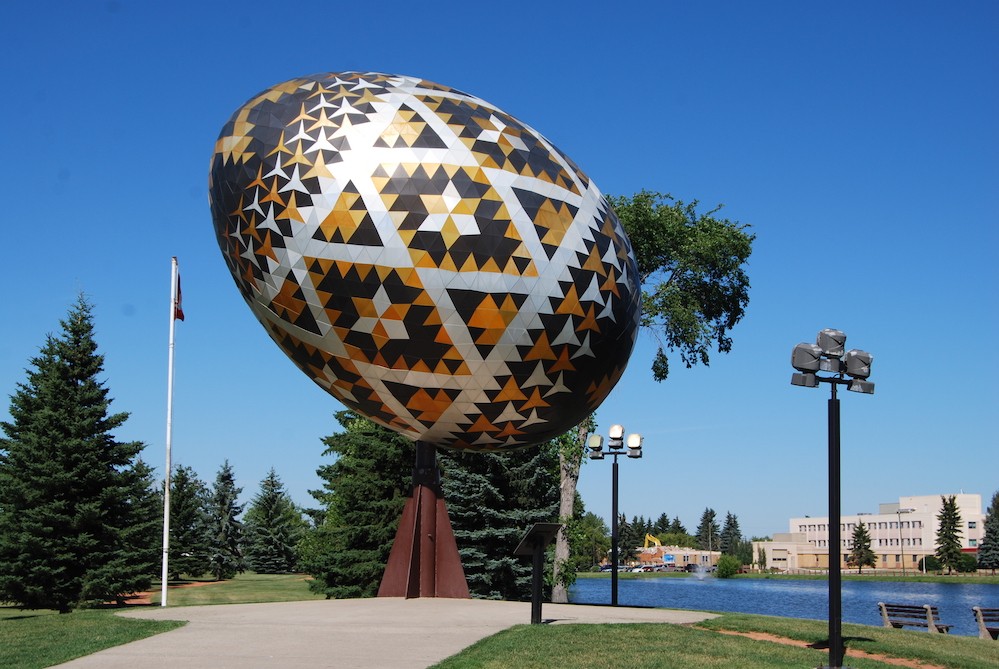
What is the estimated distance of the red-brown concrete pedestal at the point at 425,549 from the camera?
22844 mm

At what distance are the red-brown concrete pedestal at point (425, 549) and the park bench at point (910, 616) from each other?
10.1 metres

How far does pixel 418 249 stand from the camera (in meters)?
19.3

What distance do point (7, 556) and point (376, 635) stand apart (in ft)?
68.5

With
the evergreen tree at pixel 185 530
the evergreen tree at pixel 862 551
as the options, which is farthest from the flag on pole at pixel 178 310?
the evergreen tree at pixel 862 551

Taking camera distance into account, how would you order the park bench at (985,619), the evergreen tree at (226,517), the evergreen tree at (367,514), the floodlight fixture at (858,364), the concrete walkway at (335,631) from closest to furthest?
the concrete walkway at (335,631) < the floodlight fixture at (858,364) < the park bench at (985,619) < the evergreen tree at (367,514) < the evergreen tree at (226,517)

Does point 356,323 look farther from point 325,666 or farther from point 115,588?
point 115,588

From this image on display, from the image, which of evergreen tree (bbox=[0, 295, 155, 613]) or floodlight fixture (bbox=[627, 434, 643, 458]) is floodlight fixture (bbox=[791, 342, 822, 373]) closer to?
floodlight fixture (bbox=[627, 434, 643, 458])

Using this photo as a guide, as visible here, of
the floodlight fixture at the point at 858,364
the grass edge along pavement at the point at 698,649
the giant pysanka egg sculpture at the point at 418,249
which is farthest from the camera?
the giant pysanka egg sculpture at the point at 418,249

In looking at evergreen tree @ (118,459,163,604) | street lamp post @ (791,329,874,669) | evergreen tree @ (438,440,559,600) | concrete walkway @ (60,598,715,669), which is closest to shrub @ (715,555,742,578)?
evergreen tree @ (438,440,559,600)

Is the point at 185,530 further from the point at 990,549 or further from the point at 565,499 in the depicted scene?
the point at 990,549

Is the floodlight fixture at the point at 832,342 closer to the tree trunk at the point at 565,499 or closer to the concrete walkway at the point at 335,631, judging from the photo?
the concrete walkway at the point at 335,631

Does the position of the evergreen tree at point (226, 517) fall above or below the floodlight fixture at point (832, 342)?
below

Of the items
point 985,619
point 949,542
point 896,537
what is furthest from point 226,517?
point 896,537

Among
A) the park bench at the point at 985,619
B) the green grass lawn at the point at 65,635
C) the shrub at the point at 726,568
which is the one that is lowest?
the shrub at the point at 726,568
